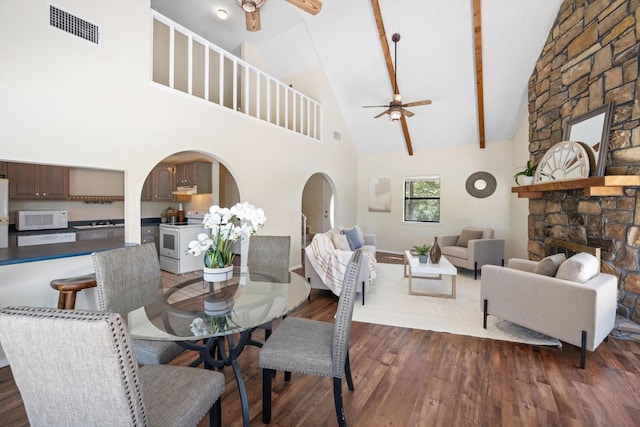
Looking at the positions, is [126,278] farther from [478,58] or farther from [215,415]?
[478,58]

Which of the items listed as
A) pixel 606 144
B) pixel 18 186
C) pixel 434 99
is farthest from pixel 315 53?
pixel 18 186

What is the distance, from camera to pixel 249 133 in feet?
13.9

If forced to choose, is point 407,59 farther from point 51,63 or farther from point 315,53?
point 51,63

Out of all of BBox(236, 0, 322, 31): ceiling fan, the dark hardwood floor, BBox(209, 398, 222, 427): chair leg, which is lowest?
the dark hardwood floor

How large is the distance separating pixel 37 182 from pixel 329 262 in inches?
181

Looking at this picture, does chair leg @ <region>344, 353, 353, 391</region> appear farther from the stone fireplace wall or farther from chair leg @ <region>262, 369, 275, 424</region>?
the stone fireplace wall

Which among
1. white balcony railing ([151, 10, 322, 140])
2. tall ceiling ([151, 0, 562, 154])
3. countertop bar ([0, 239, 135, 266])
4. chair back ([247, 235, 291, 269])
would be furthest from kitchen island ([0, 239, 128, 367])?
tall ceiling ([151, 0, 562, 154])

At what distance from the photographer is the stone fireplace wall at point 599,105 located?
2.73 metres

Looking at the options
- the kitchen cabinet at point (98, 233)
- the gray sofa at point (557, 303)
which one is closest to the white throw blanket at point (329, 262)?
the gray sofa at point (557, 303)

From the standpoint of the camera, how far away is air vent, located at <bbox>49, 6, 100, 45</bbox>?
2316 millimetres

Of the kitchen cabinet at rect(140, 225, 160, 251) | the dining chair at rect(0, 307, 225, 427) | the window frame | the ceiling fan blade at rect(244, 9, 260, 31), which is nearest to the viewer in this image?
the dining chair at rect(0, 307, 225, 427)

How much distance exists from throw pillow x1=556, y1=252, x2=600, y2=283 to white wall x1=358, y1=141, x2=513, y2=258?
3692 millimetres

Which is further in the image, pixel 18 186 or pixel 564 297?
pixel 18 186

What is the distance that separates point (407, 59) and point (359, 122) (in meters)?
1.85
